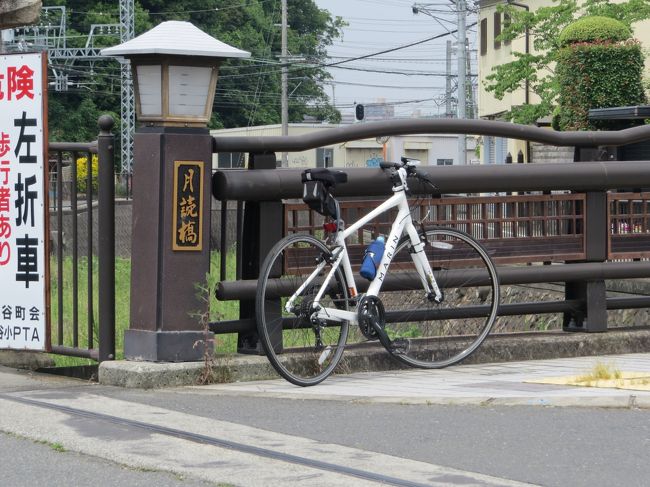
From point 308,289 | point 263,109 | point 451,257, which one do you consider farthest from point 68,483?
point 263,109

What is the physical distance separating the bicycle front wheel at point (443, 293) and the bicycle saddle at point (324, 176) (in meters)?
0.62

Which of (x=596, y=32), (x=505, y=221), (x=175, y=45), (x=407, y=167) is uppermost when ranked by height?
(x=596, y=32)

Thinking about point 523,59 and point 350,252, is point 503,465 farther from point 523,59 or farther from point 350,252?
point 523,59

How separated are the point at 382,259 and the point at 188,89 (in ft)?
4.79

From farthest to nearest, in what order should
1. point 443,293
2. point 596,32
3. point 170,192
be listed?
point 596,32 < point 443,293 < point 170,192

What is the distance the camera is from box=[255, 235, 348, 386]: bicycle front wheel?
7.46 metres

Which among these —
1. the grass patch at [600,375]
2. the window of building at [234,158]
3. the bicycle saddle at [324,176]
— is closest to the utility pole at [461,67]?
the window of building at [234,158]

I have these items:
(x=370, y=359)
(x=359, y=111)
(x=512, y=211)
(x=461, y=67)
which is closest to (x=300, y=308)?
(x=370, y=359)

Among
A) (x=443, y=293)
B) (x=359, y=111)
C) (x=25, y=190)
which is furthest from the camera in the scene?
(x=359, y=111)

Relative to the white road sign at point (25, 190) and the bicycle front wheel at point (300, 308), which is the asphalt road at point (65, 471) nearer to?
A: the bicycle front wheel at point (300, 308)

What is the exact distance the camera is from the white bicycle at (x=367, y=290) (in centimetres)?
757

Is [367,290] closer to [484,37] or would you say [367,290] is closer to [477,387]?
[477,387]

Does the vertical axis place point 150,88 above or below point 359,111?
below

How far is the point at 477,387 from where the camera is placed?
7.38 m
